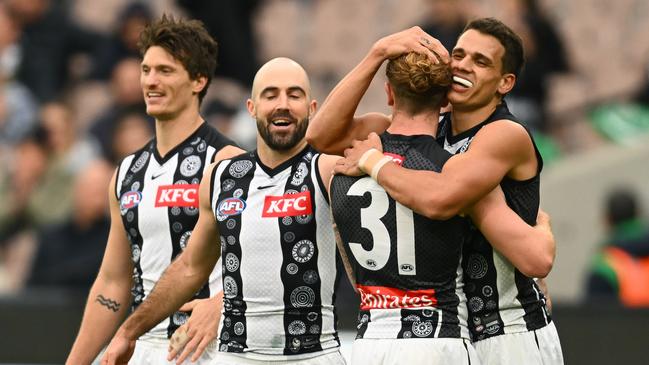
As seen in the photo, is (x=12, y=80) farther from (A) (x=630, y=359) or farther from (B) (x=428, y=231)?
(B) (x=428, y=231)

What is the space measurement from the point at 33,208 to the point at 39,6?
6.83ft

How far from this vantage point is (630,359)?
31.0 feet

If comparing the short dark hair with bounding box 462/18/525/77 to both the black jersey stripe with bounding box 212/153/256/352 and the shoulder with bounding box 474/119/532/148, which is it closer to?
the shoulder with bounding box 474/119/532/148

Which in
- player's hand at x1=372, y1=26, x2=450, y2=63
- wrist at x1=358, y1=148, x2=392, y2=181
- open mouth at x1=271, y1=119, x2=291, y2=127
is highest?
player's hand at x1=372, y1=26, x2=450, y2=63

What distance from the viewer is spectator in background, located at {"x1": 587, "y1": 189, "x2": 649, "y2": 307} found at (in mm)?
10430

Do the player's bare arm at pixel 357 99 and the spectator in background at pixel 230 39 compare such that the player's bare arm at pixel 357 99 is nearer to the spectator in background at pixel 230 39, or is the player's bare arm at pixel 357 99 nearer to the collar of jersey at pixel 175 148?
the collar of jersey at pixel 175 148

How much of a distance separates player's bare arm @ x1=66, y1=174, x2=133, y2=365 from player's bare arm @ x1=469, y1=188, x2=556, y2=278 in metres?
2.14

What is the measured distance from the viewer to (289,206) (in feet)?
20.1

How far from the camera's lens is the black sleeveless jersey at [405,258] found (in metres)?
5.55

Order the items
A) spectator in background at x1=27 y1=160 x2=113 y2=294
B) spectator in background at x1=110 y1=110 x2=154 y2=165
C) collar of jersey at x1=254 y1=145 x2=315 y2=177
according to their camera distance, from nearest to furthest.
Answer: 1. collar of jersey at x1=254 y1=145 x2=315 y2=177
2. spectator in background at x1=27 y1=160 x2=113 y2=294
3. spectator in background at x1=110 y1=110 x2=154 y2=165

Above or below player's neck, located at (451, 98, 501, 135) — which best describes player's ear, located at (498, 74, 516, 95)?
above

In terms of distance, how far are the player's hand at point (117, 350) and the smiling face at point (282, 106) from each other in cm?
121

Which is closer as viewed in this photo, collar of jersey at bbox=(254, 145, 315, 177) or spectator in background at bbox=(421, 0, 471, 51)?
collar of jersey at bbox=(254, 145, 315, 177)

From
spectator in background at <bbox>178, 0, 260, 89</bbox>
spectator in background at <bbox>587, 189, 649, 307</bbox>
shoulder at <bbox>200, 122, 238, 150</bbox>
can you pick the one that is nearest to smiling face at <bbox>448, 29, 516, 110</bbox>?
shoulder at <bbox>200, 122, 238, 150</bbox>
